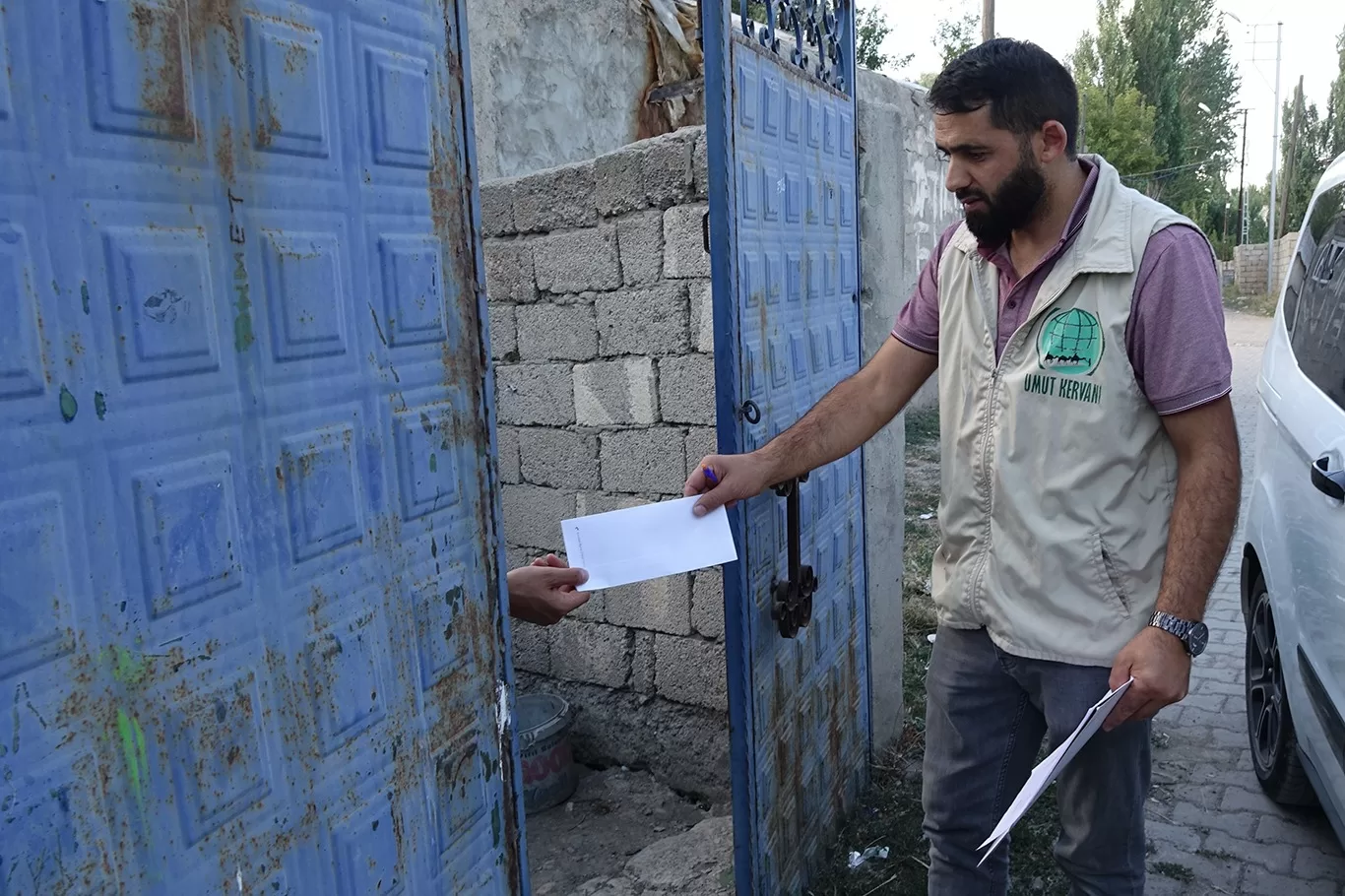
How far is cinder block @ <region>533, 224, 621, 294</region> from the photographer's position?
369 cm

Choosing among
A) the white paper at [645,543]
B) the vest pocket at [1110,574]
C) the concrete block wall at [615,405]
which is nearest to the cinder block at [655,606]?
the concrete block wall at [615,405]

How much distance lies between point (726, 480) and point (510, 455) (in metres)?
2.11

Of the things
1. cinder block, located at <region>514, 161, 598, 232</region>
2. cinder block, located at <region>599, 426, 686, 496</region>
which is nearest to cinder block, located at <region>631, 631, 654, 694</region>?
cinder block, located at <region>599, 426, 686, 496</region>

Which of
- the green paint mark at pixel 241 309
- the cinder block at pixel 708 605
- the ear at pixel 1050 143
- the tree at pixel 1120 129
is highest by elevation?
the tree at pixel 1120 129

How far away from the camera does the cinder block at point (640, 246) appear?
11.7 ft

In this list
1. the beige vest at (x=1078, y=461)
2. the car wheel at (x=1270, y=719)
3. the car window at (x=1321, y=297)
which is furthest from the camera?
the car wheel at (x=1270, y=719)

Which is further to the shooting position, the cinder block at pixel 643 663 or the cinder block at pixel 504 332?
the cinder block at pixel 504 332

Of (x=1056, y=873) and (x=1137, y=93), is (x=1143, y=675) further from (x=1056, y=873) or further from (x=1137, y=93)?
(x=1137, y=93)

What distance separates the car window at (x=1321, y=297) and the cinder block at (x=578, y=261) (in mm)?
2266

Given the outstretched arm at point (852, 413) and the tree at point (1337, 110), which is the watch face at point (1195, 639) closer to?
the outstretched arm at point (852, 413)

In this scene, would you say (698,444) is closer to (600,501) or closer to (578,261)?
(600,501)

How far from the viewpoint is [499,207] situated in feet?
13.0

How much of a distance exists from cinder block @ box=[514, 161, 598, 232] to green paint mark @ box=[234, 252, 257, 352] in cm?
268

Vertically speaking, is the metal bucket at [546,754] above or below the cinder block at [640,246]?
below
